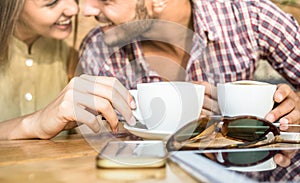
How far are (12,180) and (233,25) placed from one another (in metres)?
1.15

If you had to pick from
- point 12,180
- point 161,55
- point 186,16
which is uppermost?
point 186,16

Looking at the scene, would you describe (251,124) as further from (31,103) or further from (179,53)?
(31,103)

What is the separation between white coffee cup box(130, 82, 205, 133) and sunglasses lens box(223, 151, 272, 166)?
0.17 m

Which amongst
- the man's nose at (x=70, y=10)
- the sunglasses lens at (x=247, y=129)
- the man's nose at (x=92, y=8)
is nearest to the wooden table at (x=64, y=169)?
the sunglasses lens at (x=247, y=129)

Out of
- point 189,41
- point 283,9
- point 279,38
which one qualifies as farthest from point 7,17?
point 283,9

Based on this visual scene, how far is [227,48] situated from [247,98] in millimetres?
690

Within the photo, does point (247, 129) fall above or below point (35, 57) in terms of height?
below

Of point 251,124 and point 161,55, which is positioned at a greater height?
point 161,55

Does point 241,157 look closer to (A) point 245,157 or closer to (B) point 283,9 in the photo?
(A) point 245,157

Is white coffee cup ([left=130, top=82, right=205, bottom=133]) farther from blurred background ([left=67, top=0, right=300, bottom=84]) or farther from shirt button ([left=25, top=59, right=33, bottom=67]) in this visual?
blurred background ([left=67, top=0, right=300, bottom=84])

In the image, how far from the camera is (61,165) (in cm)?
49

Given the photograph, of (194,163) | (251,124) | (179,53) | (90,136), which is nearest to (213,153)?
(194,163)

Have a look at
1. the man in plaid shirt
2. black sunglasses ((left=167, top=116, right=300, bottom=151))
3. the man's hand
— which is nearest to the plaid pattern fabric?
the man in plaid shirt

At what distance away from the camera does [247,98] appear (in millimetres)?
787
